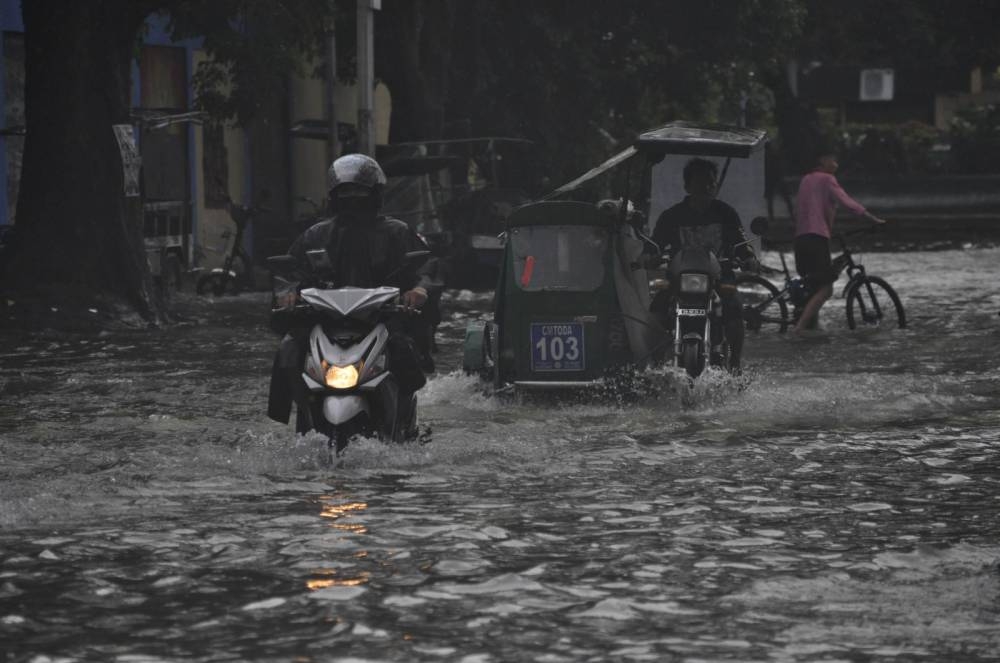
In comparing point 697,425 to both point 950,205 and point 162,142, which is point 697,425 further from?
point 950,205

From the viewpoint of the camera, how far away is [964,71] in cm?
7800

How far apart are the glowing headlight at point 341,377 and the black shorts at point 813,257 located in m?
11.1

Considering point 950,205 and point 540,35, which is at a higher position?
point 540,35

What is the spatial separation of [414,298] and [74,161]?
11.9m

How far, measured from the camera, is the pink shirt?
20.8 meters

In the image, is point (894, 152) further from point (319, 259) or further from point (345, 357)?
point (345, 357)

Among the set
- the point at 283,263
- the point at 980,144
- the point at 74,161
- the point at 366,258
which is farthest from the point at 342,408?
the point at 980,144

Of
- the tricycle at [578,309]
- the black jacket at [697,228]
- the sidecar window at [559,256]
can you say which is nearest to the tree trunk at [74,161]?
the black jacket at [697,228]

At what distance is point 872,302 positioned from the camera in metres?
20.8

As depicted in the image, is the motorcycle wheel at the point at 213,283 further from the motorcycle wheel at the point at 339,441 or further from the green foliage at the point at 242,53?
the motorcycle wheel at the point at 339,441

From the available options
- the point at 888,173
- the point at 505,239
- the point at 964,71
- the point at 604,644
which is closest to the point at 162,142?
the point at 505,239

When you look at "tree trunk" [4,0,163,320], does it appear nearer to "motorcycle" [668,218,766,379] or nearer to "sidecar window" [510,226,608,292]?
"sidecar window" [510,226,608,292]

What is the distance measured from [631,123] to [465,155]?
353 inches

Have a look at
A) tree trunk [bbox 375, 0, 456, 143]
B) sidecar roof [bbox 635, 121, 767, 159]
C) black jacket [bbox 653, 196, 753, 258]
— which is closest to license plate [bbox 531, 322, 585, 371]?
black jacket [bbox 653, 196, 753, 258]
